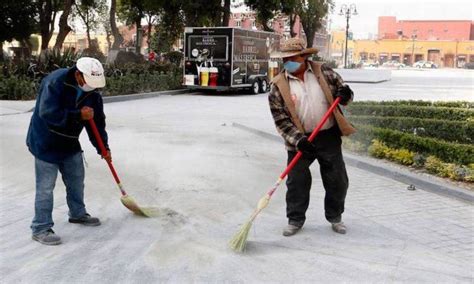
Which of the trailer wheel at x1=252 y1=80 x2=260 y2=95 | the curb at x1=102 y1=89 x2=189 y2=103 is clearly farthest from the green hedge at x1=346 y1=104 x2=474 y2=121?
the trailer wheel at x1=252 y1=80 x2=260 y2=95

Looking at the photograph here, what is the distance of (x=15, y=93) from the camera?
51.6 feet

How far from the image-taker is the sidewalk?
163 inches

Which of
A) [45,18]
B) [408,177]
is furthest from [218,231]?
[45,18]

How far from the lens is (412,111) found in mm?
10648

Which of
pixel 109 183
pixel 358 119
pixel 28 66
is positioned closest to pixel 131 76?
pixel 28 66

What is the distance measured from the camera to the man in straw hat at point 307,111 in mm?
4711

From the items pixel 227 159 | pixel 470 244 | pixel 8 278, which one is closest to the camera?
pixel 8 278

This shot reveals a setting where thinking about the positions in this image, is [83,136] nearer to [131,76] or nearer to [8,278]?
[8,278]

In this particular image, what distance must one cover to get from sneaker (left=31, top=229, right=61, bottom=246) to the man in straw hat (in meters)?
1.94

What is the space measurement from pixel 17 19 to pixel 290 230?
3516 centimetres

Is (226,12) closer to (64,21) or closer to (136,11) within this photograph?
(64,21)

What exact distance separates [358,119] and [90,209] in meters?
5.44

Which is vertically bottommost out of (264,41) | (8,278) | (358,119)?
(8,278)

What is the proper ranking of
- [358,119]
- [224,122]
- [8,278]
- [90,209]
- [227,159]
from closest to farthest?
[8,278] < [90,209] < [227,159] < [358,119] < [224,122]
